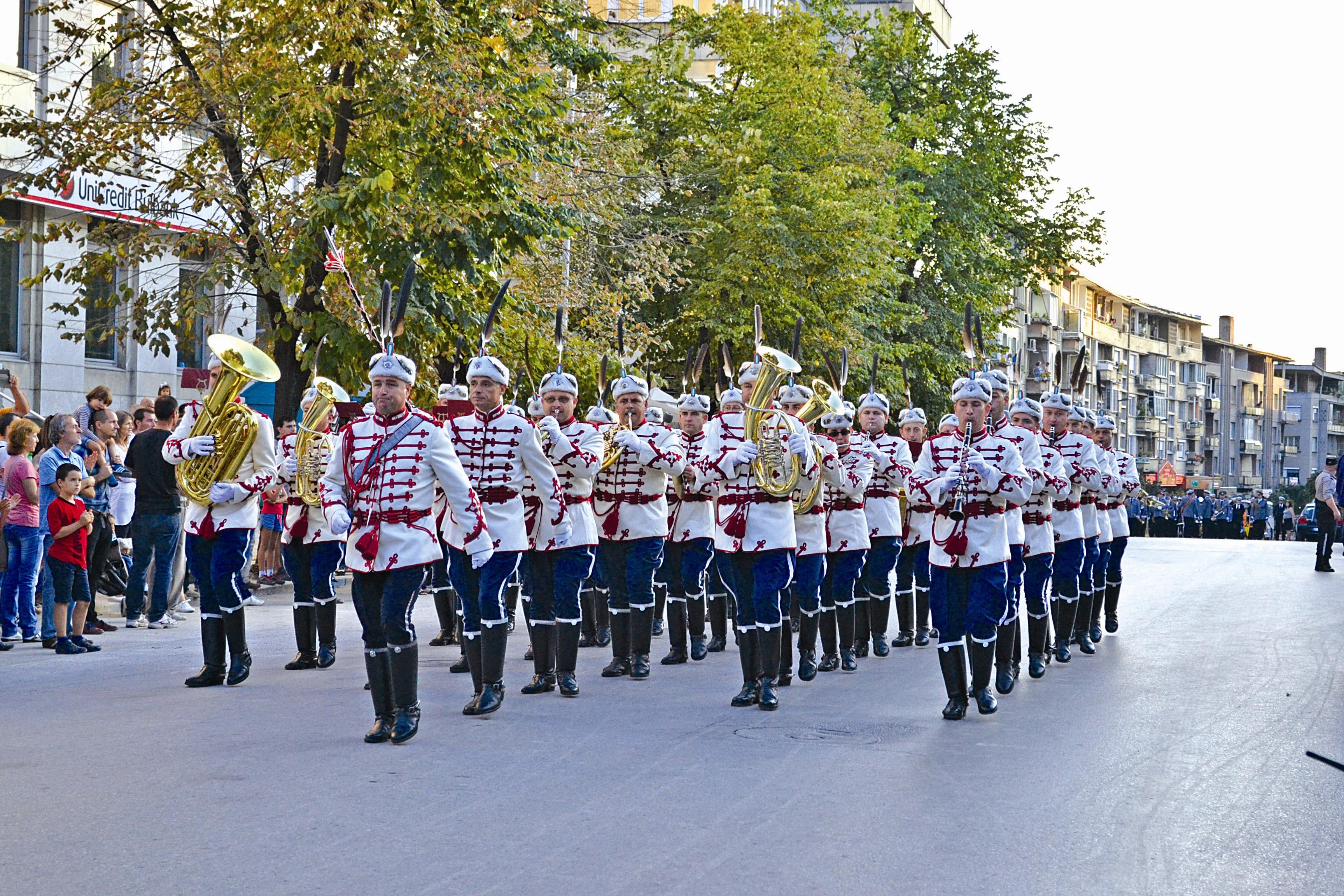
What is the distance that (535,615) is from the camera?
1113 cm

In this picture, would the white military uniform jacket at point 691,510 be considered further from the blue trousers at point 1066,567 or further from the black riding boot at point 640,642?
the blue trousers at point 1066,567

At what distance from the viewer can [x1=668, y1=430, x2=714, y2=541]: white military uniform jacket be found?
13234mm

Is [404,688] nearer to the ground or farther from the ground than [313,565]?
nearer to the ground

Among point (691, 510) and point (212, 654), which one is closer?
point (212, 654)

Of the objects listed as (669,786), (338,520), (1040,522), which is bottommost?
(669,786)

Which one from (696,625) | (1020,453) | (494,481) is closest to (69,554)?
(494,481)

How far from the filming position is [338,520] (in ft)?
29.2

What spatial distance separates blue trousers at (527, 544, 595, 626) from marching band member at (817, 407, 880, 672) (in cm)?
224

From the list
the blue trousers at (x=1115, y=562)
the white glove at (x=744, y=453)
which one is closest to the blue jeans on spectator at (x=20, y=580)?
the white glove at (x=744, y=453)

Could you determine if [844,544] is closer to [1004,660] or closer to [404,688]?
[1004,660]

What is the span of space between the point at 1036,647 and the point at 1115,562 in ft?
12.1

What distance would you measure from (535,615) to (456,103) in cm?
984

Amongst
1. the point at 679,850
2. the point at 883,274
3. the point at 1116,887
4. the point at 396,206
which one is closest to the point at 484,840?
the point at 679,850

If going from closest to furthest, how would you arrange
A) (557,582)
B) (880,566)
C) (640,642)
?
(557,582) → (640,642) → (880,566)
